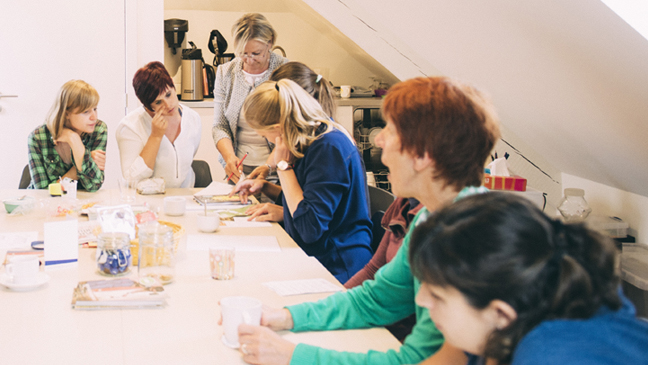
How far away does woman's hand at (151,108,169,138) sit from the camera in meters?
2.54

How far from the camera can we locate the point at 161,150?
105 inches

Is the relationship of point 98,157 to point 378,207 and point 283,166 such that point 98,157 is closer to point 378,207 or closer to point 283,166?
point 283,166

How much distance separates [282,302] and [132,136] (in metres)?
1.75

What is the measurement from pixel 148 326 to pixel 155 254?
0.30 metres

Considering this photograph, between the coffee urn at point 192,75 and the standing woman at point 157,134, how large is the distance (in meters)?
1.49

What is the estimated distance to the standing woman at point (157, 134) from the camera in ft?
8.28

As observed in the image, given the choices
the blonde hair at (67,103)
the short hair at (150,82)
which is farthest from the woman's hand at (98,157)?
the short hair at (150,82)

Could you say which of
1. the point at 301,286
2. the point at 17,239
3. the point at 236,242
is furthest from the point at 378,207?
the point at 17,239

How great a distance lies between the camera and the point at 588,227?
606 millimetres

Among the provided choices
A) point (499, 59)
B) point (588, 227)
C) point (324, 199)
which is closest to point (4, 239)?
point (324, 199)

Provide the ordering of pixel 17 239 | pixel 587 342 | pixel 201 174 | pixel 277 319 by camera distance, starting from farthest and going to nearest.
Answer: pixel 201 174 < pixel 17 239 < pixel 277 319 < pixel 587 342

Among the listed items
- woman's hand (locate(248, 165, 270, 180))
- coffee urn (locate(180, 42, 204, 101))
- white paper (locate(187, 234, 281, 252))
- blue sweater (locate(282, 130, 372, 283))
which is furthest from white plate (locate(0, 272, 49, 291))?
coffee urn (locate(180, 42, 204, 101))

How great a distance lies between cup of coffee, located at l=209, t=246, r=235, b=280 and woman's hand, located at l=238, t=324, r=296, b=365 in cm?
39

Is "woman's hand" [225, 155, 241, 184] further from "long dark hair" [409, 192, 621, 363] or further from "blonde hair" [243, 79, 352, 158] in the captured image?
"long dark hair" [409, 192, 621, 363]
